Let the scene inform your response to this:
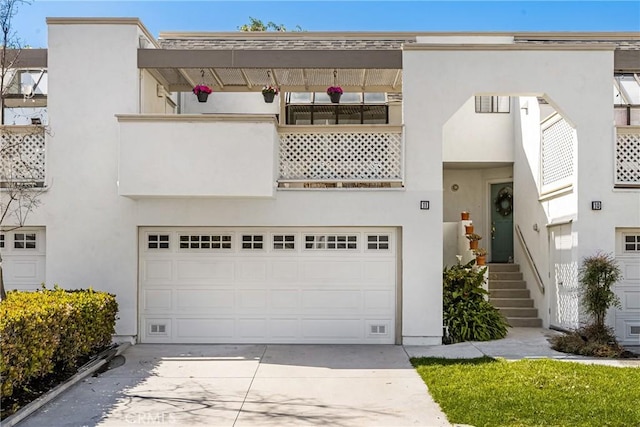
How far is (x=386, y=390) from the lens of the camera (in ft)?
26.5

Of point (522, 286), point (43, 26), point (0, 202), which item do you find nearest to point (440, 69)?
point (522, 286)

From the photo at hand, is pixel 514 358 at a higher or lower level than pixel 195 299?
lower

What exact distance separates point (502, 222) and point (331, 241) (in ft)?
21.4

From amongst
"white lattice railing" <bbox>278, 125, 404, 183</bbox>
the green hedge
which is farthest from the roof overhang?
the green hedge

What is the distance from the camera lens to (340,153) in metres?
11.4

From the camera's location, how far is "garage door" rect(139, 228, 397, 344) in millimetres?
11414

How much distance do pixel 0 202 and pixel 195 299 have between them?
3922 millimetres

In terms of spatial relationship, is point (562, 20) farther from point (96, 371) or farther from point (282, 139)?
point (96, 371)

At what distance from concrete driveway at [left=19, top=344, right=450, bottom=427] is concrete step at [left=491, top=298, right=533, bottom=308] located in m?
3.99

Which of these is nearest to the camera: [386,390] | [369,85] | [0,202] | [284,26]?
[386,390]

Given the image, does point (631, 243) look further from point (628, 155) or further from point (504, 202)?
point (504, 202)

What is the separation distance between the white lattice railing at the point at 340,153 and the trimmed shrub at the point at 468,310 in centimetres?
232

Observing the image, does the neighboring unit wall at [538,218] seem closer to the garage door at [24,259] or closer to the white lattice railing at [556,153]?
the white lattice railing at [556,153]

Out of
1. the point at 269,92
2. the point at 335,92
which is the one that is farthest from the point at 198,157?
the point at 335,92
